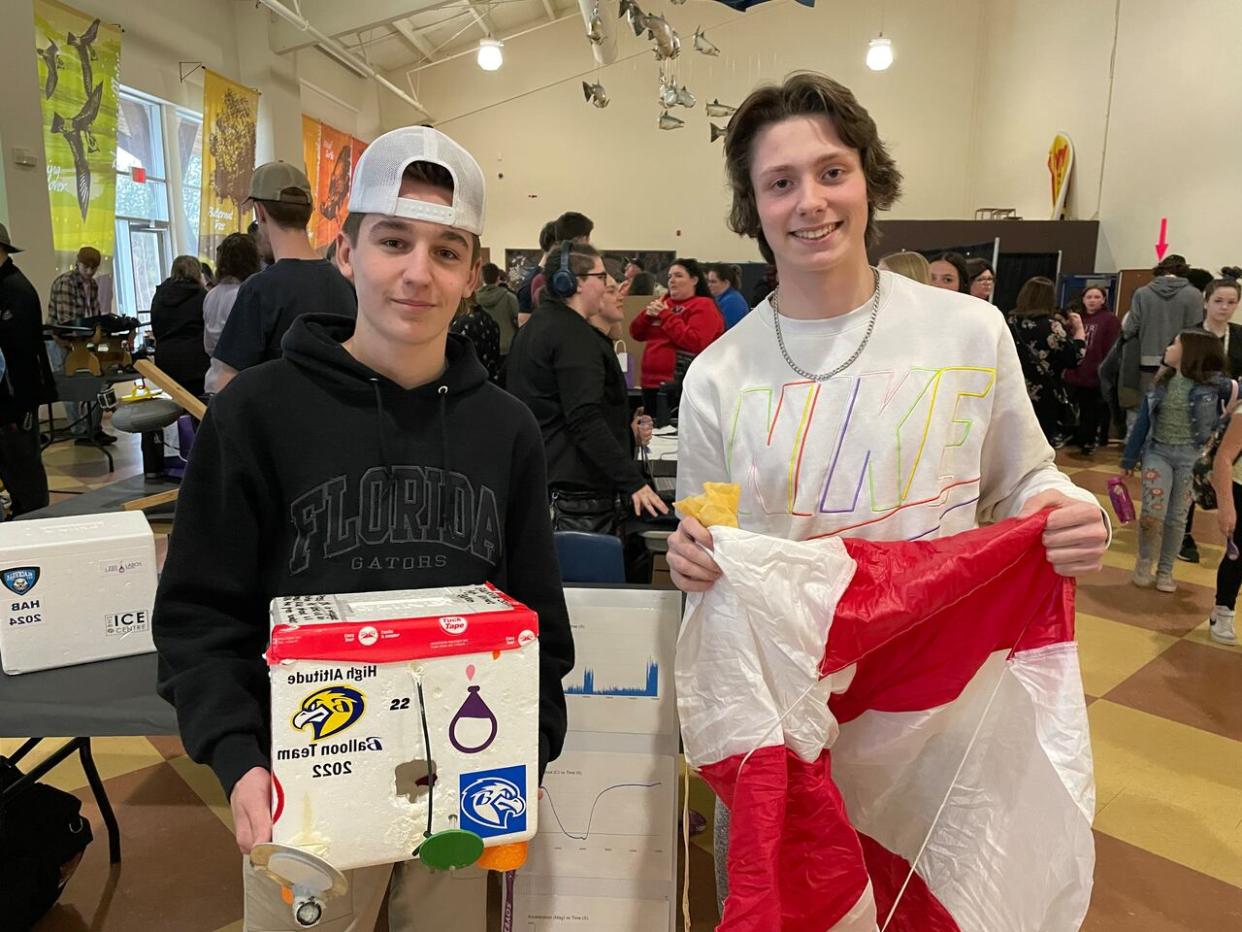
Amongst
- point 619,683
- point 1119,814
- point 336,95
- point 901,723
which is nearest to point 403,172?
point 901,723

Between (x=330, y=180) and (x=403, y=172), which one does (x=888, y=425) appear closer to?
(x=403, y=172)

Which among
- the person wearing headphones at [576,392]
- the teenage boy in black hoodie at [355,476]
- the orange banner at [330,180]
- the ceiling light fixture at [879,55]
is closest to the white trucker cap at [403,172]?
the teenage boy in black hoodie at [355,476]

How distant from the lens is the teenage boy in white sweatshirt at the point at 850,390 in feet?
3.80

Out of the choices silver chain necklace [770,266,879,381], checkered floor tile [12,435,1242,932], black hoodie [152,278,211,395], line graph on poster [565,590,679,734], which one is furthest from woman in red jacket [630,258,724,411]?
silver chain necklace [770,266,879,381]

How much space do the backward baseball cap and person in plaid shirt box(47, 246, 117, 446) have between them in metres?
4.77

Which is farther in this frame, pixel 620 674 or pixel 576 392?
pixel 576 392

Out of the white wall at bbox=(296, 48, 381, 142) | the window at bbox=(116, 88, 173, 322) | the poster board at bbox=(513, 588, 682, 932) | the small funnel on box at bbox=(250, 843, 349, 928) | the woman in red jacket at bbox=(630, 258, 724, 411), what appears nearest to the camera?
the small funnel on box at bbox=(250, 843, 349, 928)

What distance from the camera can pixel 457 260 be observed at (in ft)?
3.54

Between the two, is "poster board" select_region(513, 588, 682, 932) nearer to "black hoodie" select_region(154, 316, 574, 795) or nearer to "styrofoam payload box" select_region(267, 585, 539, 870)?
"black hoodie" select_region(154, 316, 574, 795)

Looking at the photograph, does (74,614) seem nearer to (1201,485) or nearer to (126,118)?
(1201,485)

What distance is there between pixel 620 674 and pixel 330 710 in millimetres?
996

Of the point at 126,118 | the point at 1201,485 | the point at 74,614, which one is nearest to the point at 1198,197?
the point at 1201,485

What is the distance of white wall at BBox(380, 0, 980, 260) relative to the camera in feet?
42.7

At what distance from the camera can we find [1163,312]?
19.3ft
